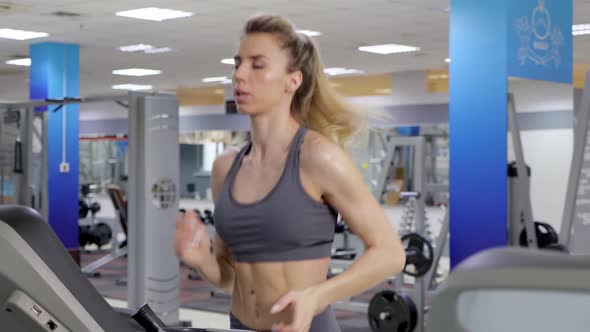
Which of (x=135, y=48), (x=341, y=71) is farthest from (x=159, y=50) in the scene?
(x=341, y=71)

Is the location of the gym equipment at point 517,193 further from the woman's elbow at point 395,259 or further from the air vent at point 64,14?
the air vent at point 64,14

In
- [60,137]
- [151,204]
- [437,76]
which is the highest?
[437,76]

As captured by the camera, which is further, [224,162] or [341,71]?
[341,71]

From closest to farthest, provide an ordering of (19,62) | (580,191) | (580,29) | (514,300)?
(514,300) < (580,191) < (580,29) < (19,62)

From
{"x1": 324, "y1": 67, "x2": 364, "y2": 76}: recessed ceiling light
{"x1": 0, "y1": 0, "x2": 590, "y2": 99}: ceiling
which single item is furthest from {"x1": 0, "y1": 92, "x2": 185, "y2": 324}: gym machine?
{"x1": 324, "y1": 67, "x2": 364, "y2": 76}: recessed ceiling light

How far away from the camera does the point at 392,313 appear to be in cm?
616

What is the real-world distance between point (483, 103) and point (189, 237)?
4.59 m

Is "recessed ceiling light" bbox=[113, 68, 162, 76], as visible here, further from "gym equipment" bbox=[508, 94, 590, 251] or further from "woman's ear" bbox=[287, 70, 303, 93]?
"woman's ear" bbox=[287, 70, 303, 93]

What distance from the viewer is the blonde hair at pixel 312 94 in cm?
158

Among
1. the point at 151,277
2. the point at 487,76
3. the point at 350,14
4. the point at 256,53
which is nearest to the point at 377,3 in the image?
the point at 350,14

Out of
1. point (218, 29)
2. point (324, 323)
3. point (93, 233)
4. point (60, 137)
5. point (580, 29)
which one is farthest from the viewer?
point (93, 233)

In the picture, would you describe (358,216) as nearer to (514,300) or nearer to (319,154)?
(319,154)

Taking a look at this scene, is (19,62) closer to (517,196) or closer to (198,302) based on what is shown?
(198,302)

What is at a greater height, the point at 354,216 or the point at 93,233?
the point at 354,216
